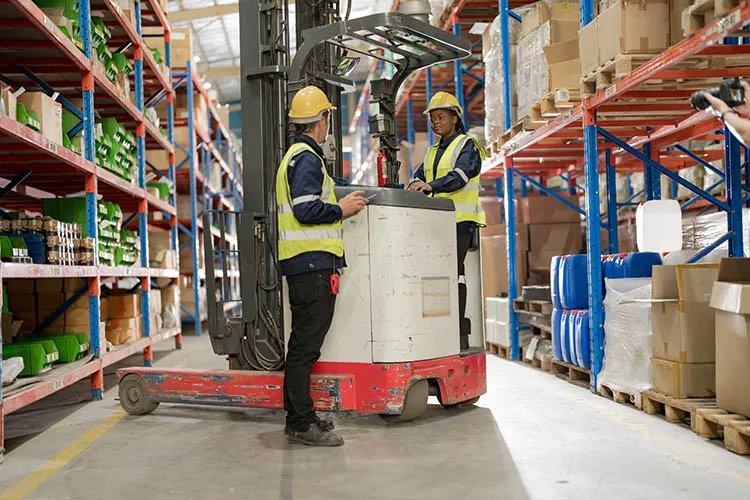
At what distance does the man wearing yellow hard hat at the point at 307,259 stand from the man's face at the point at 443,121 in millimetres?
1419

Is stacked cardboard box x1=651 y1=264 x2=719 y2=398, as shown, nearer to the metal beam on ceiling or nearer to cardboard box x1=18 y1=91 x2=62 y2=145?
cardboard box x1=18 y1=91 x2=62 y2=145

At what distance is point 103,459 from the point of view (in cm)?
454

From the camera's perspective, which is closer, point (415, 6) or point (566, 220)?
point (415, 6)

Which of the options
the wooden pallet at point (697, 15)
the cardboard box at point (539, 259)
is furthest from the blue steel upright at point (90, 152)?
the cardboard box at point (539, 259)

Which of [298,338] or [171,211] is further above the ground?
[171,211]

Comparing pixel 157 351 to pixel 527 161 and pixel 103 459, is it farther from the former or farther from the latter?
pixel 103 459

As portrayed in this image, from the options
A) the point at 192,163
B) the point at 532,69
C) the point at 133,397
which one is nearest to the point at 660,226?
the point at 532,69

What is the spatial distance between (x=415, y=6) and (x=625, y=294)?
266 cm

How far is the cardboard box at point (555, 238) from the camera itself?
9320 mm

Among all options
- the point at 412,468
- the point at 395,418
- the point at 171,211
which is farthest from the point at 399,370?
the point at 171,211

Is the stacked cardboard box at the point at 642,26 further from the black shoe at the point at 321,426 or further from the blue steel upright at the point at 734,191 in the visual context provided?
the black shoe at the point at 321,426

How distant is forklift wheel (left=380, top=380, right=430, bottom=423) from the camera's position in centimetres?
512

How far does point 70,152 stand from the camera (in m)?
5.88

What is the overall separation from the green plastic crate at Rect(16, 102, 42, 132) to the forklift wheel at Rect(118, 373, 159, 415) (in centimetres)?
195
